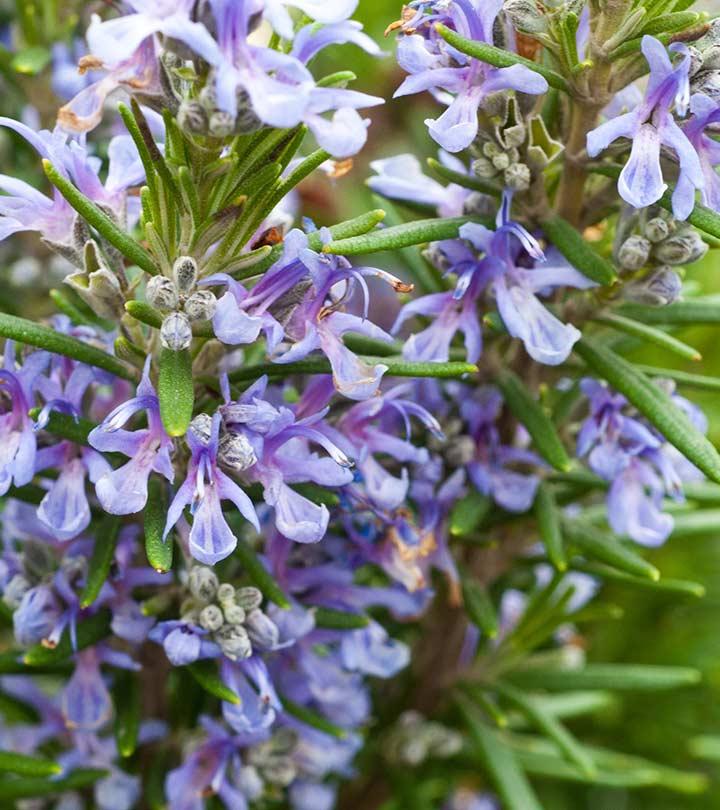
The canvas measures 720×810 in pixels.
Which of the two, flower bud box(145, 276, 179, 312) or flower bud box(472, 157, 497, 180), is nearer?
flower bud box(145, 276, 179, 312)

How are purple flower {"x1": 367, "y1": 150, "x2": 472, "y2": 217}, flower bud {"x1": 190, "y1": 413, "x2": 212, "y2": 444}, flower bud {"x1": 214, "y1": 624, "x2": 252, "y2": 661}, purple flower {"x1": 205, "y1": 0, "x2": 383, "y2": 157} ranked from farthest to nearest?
purple flower {"x1": 367, "y1": 150, "x2": 472, "y2": 217} < flower bud {"x1": 214, "y1": 624, "x2": 252, "y2": 661} < flower bud {"x1": 190, "y1": 413, "x2": 212, "y2": 444} < purple flower {"x1": 205, "y1": 0, "x2": 383, "y2": 157}

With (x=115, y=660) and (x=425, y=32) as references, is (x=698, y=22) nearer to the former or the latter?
(x=425, y=32)

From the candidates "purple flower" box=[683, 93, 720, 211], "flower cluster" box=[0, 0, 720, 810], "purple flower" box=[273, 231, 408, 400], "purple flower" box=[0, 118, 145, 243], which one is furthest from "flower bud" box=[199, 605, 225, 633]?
"purple flower" box=[683, 93, 720, 211]

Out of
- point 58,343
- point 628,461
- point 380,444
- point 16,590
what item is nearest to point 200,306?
point 58,343

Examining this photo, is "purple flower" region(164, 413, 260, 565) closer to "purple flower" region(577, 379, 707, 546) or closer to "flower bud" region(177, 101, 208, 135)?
"flower bud" region(177, 101, 208, 135)

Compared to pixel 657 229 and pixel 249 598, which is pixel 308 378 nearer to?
pixel 249 598

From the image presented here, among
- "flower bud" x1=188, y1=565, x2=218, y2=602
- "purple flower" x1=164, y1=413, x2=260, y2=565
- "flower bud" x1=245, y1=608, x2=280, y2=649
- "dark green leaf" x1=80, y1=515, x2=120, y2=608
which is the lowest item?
"flower bud" x1=245, y1=608, x2=280, y2=649

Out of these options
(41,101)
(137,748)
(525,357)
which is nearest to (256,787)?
(137,748)
